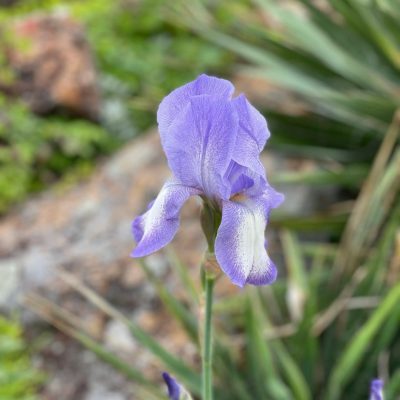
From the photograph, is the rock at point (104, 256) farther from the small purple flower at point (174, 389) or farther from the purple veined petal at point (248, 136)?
the purple veined petal at point (248, 136)

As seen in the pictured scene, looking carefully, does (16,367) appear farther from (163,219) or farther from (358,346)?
(163,219)

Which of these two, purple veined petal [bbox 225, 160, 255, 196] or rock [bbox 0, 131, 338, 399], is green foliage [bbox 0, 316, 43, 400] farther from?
purple veined petal [bbox 225, 160, 255, 196]

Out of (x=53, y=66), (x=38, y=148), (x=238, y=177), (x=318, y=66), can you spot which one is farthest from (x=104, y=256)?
(x=238, y=177)

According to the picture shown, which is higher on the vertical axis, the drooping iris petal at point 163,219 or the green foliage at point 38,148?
the drooping iris petal at point 163,219

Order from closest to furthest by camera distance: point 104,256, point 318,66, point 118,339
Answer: point 118,339 → point 104,256 → point 318,66

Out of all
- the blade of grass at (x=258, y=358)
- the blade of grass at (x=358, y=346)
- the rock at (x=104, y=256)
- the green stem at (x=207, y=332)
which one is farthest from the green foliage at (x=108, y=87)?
the green stem at (x=207, y=332)

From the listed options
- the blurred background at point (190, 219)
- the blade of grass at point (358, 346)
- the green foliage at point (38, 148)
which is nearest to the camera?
the blade of grass at point (358, 346)
